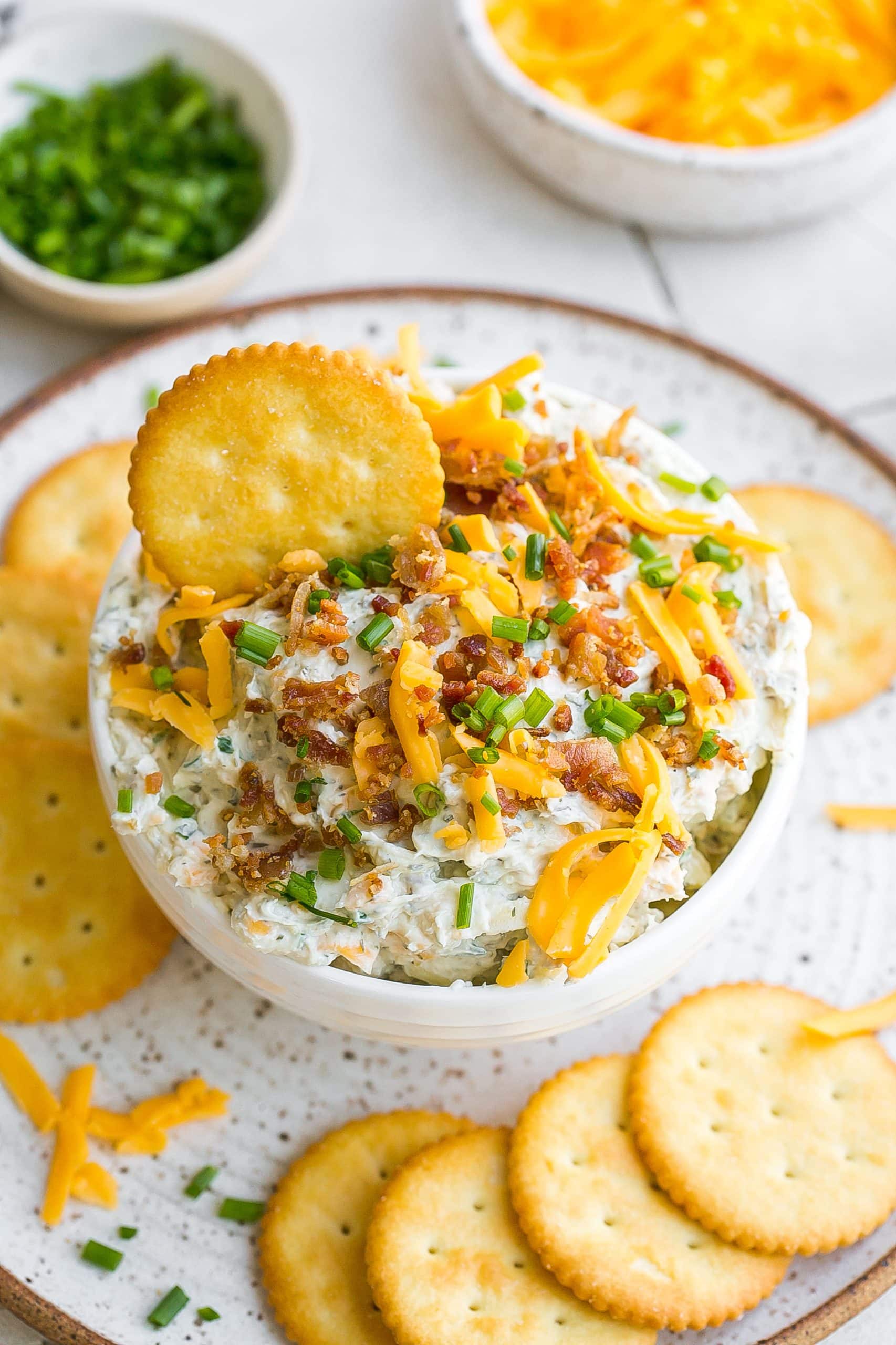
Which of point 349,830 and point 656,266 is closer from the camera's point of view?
point 349,830

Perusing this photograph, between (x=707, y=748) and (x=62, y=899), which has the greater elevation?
(x=707, y=748)

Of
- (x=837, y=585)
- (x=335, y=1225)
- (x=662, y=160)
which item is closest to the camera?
(x=335, y=1225)

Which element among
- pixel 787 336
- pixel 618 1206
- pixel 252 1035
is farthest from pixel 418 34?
pixel 618 1206

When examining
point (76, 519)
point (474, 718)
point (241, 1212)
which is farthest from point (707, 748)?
point (76, 519)

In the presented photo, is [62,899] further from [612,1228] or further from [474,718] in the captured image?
[612,1228]

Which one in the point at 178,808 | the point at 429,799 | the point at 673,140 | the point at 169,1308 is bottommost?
the point at 169,1308

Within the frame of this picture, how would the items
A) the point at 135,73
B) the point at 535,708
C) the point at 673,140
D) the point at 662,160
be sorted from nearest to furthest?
the point at 535,708 < the point at 662,160 < the point at 673,140 < the point at 135,73

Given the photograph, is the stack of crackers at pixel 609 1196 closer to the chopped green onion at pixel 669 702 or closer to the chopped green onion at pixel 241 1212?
the chopped green onion at pixel 241 1212

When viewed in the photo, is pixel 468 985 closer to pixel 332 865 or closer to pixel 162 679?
pixel 332 865

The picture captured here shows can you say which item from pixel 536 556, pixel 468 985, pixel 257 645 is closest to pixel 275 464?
pixel 257 645
